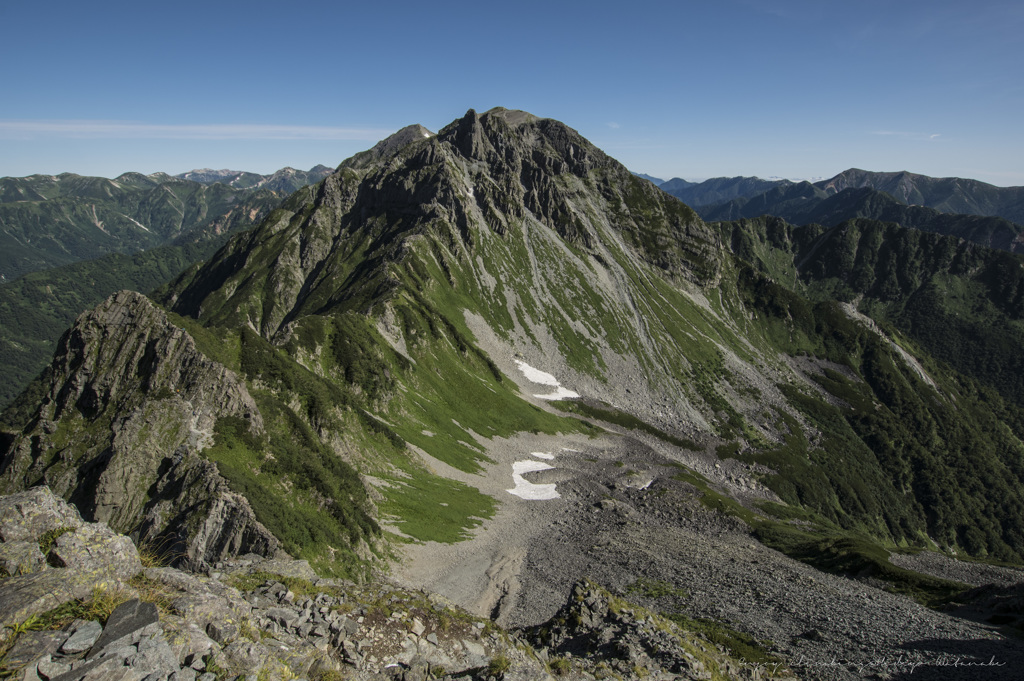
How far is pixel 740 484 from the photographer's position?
150 m

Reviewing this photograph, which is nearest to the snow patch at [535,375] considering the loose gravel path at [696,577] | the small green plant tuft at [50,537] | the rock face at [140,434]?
the loose gravel path at [696,577]

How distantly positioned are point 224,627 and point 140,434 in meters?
46.1

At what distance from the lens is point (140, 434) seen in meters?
51.1

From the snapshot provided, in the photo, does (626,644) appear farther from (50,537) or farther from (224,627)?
(50,537)

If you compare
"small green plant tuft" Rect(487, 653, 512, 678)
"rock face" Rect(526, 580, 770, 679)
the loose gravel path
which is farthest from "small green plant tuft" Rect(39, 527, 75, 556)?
the loose gravel path

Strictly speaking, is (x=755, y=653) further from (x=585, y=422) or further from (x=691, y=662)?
(x=585, y=422)

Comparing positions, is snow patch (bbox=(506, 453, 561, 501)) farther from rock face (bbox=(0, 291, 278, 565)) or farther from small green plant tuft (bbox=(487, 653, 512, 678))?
small green plant tuft (bbox=(487, 653, 512, 678))

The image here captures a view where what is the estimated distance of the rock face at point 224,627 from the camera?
12.3 meters

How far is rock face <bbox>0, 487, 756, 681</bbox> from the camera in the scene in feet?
40.4

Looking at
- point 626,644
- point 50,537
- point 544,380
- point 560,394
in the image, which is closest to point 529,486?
point 560,394

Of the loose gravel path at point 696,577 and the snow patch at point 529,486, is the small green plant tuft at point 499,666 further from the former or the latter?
the snow patch at point 529,486

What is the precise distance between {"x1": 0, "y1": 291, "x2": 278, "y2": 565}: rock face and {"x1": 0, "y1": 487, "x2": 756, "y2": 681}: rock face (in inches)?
549

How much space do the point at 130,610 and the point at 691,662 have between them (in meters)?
34.0

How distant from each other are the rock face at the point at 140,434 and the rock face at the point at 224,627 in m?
14.0
